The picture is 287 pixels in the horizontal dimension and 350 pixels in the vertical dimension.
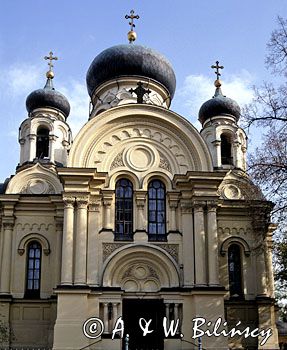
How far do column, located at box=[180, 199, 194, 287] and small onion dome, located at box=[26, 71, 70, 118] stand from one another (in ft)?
33.4

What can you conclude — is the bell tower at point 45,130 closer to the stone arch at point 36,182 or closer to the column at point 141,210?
the stone arch at point 36,182

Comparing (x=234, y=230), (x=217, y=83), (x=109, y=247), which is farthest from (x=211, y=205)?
(x=217, y=83)

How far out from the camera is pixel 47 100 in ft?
99.7

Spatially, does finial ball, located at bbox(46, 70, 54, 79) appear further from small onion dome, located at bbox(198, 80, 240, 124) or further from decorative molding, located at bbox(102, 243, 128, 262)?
decorative molding, located at bbox(102, 243, 128, 262)

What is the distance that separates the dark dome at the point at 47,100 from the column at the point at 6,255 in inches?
292

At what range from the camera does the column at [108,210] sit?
2317 cm

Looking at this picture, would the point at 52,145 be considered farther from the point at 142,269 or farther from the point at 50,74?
the point at 142,269

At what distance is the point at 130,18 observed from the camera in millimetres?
32031

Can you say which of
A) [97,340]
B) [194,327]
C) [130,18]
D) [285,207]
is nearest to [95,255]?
[97,340]

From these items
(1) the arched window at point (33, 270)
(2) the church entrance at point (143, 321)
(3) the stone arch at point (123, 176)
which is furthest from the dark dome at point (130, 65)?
(2) the church entrance at point (143, 321)

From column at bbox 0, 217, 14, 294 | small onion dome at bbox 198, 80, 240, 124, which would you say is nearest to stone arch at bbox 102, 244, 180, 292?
column at bbox 0, 217, 14, 294

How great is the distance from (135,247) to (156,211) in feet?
6.05

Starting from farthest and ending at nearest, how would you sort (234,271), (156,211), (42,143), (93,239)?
1. (42,143)
2. (234,271)
3. (156,211)
4. (93,239)

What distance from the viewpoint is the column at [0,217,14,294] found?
24.4 m
